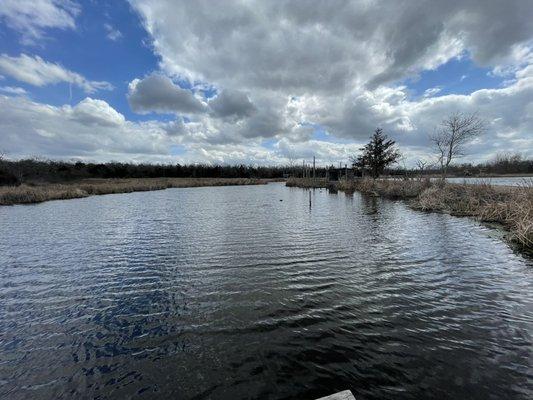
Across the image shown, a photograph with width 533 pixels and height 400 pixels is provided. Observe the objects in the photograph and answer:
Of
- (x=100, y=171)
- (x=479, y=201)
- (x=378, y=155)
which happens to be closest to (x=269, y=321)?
(x=479, y=201)

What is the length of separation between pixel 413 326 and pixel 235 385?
3789 mm

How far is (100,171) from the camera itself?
89.0 metres

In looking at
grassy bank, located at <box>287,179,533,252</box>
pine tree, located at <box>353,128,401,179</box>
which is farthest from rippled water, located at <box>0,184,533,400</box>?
pine tree, located at <box>353,128,401,179</box>

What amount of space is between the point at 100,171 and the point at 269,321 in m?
98.5

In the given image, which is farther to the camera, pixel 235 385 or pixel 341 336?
pixel 341 336

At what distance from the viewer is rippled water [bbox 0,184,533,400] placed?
A: 432cm

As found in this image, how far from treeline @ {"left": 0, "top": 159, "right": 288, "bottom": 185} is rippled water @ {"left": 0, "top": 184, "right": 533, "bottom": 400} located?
60.0 meters

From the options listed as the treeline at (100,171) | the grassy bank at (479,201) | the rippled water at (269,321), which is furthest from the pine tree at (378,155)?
the treeline at (100,171)

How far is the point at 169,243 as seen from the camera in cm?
1347

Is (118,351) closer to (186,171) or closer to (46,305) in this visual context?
(46,305)

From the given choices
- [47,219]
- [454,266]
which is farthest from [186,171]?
[454,266]

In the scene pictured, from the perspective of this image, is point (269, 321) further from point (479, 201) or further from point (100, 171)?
point (100, 171)

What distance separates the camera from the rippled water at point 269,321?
4324 mm

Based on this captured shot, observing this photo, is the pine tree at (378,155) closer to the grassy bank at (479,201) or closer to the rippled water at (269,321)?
the grassy bank at (479,201)
